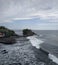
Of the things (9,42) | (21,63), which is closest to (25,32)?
(9,42)

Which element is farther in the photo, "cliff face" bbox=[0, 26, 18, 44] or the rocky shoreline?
"cliff face" bbox=[0, 26, 18, 44]

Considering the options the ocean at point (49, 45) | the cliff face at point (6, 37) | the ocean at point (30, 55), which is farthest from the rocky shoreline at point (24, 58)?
the cliff face at point (6, 37)

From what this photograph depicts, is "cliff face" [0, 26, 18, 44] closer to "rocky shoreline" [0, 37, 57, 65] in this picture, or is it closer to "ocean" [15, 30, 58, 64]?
"ocean" [15, 30, 58, 64]

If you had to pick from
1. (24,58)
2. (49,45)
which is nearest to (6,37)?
(49,45)

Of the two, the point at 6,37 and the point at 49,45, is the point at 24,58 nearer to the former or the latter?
the point at 49,45

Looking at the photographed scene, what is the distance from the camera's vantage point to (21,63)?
18766 millimetres

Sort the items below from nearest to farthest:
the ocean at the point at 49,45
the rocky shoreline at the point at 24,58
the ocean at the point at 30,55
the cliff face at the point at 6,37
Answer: the rocky shoreline at the point at 24,58 < the ocean at the point at 30,55 < the ocean at the point at 49,45 < the cliff face at the point at 6,37

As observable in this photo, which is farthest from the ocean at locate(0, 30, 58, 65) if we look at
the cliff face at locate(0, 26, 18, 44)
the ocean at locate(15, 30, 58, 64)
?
the cliff face at locate(0, 26, 18, 44)

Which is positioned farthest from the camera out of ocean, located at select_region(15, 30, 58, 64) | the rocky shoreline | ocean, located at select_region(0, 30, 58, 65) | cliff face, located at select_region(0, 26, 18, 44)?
cliff face, located at select_region(0, 26, 18, 44)

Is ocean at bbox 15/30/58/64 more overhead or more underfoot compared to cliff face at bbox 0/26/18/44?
more underfoot

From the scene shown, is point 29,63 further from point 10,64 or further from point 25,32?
point 25,32

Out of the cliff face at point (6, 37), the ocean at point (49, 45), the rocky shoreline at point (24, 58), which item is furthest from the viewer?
the cliff face at point (6, 37)

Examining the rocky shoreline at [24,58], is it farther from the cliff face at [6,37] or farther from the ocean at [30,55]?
the cliff face at [6,37]

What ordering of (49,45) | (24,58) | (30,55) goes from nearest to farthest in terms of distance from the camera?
(24,58)
(30,55)
(49,45)
